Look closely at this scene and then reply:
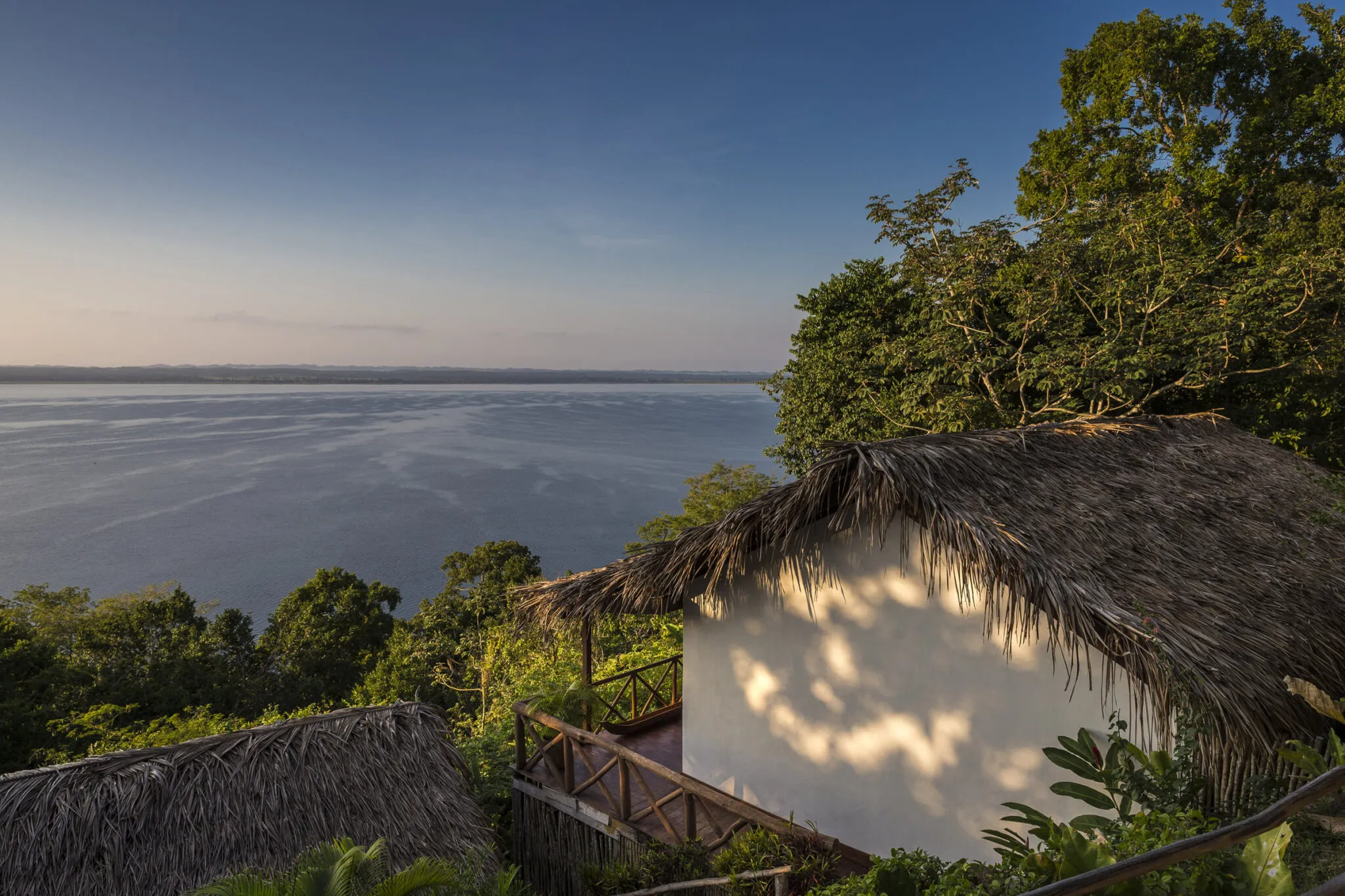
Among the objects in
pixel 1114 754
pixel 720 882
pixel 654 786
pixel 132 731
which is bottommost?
pixel 132 731

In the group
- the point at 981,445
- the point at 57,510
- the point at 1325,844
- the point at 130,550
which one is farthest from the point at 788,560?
the point at 57,510

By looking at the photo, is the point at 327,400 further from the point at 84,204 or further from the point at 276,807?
the point at 276,807

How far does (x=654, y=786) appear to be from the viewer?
5.78 m

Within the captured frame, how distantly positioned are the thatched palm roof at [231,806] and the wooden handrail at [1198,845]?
17.6 ft

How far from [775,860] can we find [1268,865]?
102 inches

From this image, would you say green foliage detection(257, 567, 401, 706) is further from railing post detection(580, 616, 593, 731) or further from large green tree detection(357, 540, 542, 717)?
railing post detection(580, 616, 593, 731)

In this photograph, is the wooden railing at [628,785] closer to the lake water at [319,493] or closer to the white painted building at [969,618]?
the white painted building at [969,618]

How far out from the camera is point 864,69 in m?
18.3

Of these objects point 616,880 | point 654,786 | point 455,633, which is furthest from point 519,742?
point 455,633

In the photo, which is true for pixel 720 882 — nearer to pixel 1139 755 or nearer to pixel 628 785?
pixel 628 785

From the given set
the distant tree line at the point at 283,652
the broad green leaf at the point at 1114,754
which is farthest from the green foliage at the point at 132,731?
the broad green leaf at the point at 1114,754

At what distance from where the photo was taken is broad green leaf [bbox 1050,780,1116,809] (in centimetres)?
304

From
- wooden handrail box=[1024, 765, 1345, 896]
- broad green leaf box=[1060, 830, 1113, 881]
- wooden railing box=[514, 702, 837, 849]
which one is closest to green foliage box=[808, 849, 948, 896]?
broad green leaf box=[1060, 830, 1113, 881]

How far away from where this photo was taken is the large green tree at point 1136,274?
910 centimetres
